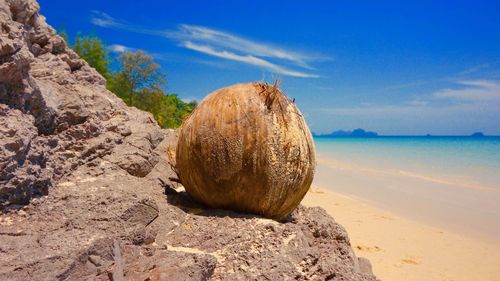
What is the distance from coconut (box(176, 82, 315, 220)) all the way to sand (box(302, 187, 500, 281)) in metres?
3.88

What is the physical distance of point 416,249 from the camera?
940 cm

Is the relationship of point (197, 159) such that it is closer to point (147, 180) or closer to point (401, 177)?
point (147, 180)

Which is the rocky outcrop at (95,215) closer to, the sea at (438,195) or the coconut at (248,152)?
the coconut at (248,152)

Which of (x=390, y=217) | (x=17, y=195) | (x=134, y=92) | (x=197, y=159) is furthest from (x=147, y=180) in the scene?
(x=134, y=92)

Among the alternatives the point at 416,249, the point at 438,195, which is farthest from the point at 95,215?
the point at 438,195

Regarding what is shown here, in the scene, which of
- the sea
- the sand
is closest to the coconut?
the sand

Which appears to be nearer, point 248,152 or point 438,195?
point 248,152

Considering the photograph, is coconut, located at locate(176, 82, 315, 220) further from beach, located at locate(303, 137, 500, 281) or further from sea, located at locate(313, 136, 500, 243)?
sea, located at locate(313, 136, 500, 243)

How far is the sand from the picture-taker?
7.82 metres

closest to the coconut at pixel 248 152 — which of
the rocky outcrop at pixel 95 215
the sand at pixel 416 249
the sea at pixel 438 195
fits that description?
the rocky outcrop at pixel 95 215

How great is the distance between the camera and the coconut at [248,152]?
4.43 meters

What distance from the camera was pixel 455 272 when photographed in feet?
26.2

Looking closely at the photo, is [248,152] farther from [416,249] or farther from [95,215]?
[416,249]

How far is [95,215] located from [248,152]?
166 centimetres
